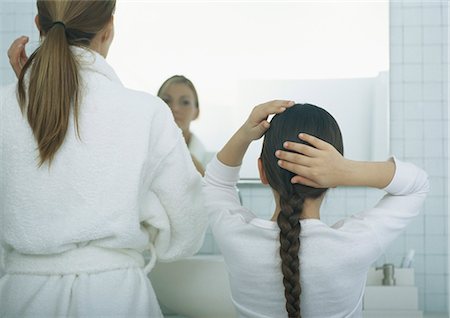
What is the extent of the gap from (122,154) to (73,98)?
0.50ft

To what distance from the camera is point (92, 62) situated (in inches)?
52.6

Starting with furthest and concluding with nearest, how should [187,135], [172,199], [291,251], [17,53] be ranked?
[187,135], [17,53], [172,199], [291,251]

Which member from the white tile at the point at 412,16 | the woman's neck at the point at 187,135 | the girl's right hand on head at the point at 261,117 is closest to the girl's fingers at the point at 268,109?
the girl's right hand on head at the point at 261,117

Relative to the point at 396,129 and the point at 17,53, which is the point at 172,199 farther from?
the point at 396,129

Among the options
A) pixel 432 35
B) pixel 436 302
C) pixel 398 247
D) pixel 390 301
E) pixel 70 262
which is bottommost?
pixel 436 302

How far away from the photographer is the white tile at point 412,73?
2.39 meters

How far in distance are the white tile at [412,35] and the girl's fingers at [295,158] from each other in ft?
4.70

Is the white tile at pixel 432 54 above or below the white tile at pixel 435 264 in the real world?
above

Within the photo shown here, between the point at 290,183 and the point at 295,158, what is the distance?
7 cm

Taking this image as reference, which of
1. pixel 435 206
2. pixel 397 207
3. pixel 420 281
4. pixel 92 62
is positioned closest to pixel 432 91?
pixel 435 206

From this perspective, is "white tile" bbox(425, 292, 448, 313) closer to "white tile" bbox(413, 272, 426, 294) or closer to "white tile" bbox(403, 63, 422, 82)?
"white tile" bbox(413, 272, 426, 294)

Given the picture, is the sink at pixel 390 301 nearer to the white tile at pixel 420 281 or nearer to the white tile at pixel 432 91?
the white tile at pixel 420 281

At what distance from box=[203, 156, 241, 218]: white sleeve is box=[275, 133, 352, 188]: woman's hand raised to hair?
226 millimetres

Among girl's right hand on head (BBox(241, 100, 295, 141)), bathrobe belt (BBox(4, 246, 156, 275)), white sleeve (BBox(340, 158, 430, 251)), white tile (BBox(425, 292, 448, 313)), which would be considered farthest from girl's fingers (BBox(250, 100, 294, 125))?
white tile (BBox(425, 292, 448, 313))
